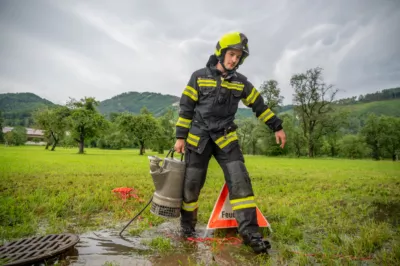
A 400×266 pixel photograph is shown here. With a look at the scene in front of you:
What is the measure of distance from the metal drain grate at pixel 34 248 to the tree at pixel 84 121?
38.7 metres

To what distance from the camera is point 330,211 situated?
4832 millimetres

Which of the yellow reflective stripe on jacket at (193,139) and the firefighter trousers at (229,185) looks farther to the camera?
the yellow reflective stripe on jacket at (193,139)

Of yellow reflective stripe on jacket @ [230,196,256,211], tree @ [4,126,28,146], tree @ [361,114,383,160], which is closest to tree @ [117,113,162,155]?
tree @ [4,126,28,146]

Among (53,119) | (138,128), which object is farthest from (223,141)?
(53,119)

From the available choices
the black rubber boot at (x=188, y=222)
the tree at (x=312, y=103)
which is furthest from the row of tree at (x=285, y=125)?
the black rubber boot at (x=188, y=222)

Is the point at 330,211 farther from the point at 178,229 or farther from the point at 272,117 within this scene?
the point at 178,229

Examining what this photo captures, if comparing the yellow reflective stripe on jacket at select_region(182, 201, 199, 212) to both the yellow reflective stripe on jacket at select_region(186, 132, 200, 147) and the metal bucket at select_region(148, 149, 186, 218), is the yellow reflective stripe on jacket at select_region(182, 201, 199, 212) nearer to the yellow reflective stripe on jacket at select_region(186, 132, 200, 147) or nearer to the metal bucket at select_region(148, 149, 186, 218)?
the metal bucket at select_region(148, 149, 186, 218)

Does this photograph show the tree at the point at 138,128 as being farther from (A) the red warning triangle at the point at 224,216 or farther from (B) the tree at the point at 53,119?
(A) the red warning triangle at the point at 224,216

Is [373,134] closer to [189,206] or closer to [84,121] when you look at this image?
[84,121]

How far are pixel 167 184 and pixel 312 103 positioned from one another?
47.0 metres

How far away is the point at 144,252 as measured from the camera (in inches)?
111

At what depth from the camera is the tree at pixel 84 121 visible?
1583 inches

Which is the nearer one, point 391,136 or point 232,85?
point 232,85

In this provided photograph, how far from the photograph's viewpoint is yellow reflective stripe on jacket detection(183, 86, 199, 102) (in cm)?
356
